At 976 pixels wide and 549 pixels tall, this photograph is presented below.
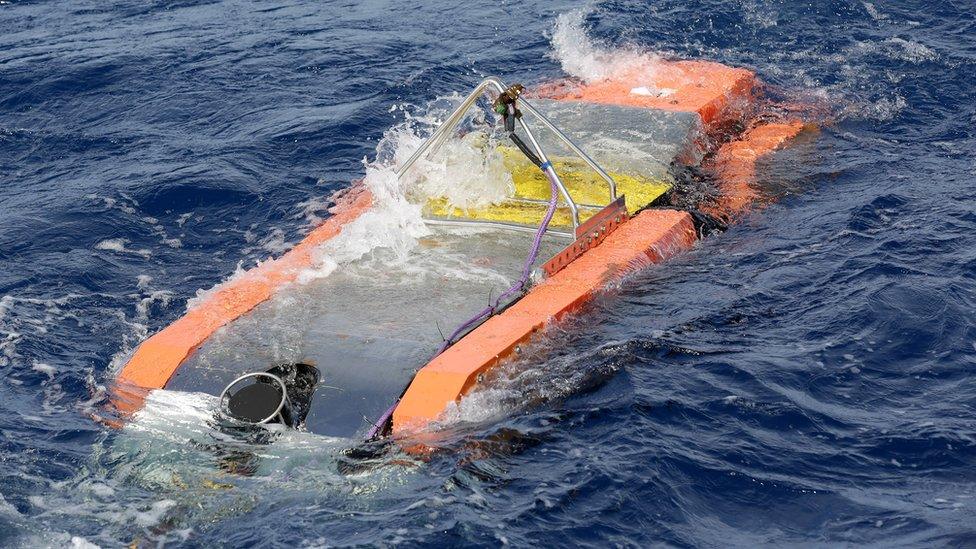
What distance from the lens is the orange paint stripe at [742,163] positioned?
8344 millimetres

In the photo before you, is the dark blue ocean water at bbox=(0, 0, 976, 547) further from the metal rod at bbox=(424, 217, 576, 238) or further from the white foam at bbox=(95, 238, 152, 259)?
the metal rod at bbox=(424, 217, 576, 238)

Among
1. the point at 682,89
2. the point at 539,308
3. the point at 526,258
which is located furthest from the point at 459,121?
the point at 682,89

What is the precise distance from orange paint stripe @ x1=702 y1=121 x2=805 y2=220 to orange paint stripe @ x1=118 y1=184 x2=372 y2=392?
2898 millimetres

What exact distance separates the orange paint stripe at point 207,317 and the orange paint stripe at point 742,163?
2.90 meters

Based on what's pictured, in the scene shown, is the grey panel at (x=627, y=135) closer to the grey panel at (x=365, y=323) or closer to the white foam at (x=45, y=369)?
the grey panel at (x=365, y=323)

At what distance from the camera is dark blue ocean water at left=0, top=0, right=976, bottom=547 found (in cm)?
510

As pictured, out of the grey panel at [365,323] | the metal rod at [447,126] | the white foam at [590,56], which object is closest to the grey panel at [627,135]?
the white foam at [590,56]

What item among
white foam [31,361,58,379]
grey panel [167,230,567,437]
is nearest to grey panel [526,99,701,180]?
grey panel [167,230,567,437]

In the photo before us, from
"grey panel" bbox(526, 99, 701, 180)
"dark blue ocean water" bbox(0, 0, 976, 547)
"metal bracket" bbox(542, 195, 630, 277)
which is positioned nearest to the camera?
"dark blue ocean water" bbox(0, 0, 976, 547)

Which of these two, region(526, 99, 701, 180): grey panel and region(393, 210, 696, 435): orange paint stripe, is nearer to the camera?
region(393, 210, 696, 435): orange paint stripe

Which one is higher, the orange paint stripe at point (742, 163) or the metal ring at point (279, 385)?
the metal ring at point (279, 385)

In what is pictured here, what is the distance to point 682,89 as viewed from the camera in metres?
9.88

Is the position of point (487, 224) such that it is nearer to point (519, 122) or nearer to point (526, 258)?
point (526, 258)

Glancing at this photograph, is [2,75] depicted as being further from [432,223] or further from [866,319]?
[866,319]
